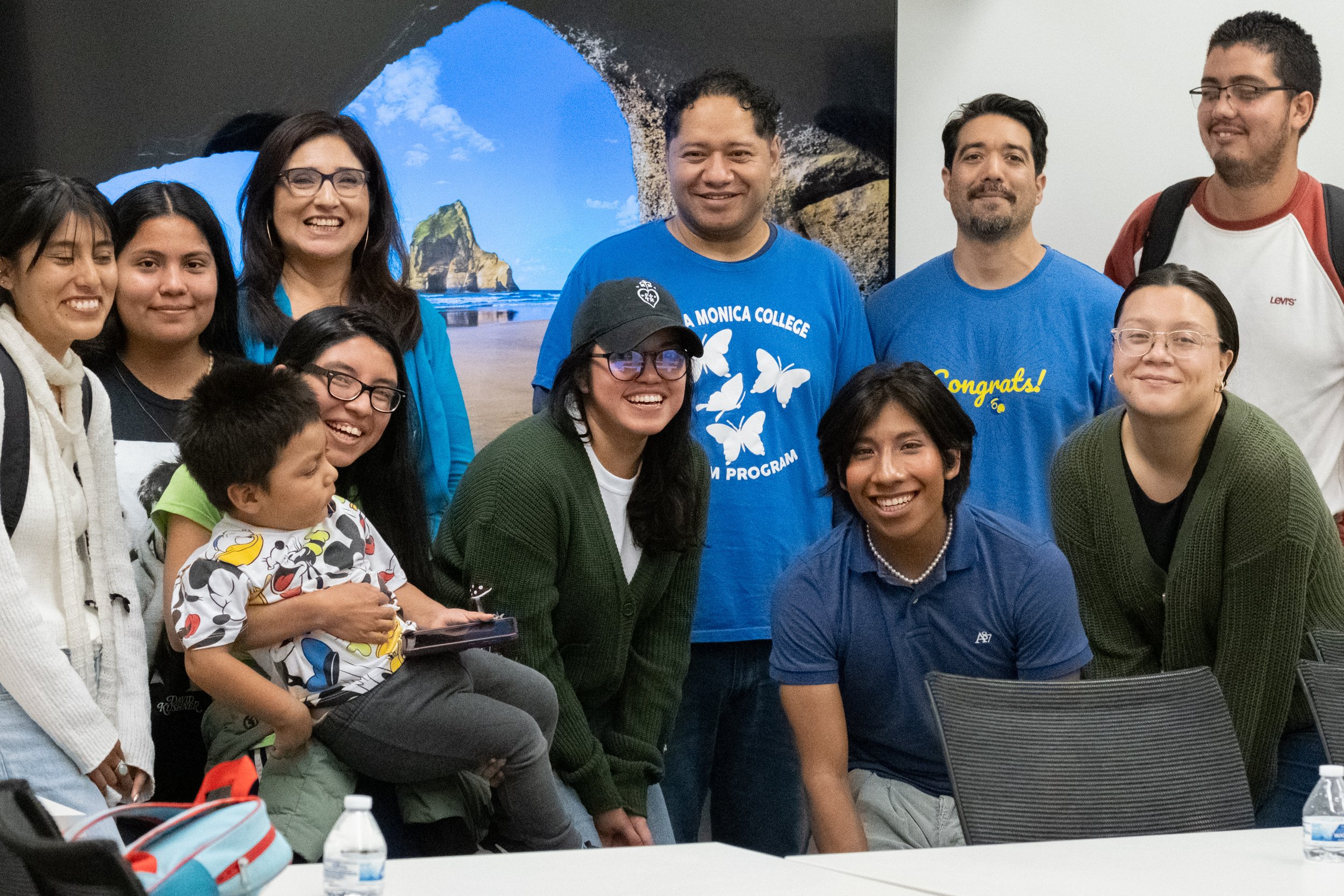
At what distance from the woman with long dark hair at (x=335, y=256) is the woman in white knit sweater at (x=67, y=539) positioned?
1.69ft

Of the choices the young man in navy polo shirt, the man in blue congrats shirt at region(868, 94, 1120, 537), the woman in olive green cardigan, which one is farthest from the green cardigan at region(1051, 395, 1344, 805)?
the man in blue congrats shirt at region(868, 94, 1120, 537)

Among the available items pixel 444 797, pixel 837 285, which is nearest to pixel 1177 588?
pixel 837 285

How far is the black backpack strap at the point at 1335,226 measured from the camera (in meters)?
3.78

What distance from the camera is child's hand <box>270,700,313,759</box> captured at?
7.58ft

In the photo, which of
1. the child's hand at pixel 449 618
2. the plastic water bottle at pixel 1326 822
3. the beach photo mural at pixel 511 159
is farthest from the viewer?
the beach photo mural at pixel 511 159

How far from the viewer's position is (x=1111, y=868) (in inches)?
75.9

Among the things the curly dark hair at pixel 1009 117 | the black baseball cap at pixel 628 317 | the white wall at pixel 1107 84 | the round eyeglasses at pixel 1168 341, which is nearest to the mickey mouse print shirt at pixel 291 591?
the black baseball cap at pixel 628 317

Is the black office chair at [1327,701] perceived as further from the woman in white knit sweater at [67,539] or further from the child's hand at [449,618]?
the woman in white knit sweater at [67,539]

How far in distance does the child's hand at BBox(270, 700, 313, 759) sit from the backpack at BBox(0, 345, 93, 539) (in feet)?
1.88

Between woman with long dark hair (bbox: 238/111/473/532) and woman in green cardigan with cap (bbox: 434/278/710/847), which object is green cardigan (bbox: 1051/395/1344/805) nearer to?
woman in green cardigan with cap (bbox: 434/278/710/847)

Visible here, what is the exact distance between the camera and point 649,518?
2848mm

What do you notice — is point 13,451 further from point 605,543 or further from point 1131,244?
point 1131,244

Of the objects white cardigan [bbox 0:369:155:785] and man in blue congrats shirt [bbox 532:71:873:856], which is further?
man in blue congrats shirt [bbox 532:71:873:856]

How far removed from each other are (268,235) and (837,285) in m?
1.43
